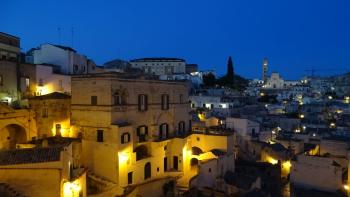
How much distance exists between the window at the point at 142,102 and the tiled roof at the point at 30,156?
1243 cm

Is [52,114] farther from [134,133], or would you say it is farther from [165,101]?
[165,101]

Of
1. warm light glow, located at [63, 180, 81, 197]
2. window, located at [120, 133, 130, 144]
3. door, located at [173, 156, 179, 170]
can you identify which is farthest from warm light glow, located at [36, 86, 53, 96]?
warm light glow, located at [63, 180, 81, 197]

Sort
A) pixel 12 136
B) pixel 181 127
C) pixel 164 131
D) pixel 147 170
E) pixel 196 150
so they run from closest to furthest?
pixel 12 136 → pixel 147 170 → pixel 164 131 → pixel 196 150 → pixel 181 127

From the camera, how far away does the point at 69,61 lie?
37.9 meters

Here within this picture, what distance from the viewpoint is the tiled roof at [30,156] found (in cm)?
1805

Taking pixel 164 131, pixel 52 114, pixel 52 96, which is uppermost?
pixel 52 96

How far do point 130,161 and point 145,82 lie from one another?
8117 millimetres

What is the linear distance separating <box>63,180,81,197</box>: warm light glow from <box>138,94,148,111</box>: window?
478 inches

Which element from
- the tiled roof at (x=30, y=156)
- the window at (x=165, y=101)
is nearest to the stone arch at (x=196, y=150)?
the window at (x=165, y=101)

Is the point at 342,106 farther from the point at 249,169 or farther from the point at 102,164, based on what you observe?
the point at 102,164

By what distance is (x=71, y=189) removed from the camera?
19234 mm

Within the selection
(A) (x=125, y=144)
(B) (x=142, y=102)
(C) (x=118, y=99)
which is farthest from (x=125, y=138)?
(B) (x=142, y=102)

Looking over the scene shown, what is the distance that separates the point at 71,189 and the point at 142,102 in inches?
530

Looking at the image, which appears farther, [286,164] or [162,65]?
[162,65]
